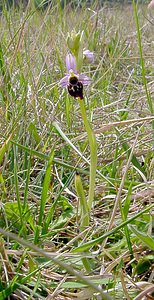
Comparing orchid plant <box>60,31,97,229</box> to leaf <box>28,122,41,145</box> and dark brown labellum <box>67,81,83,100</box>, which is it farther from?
leaf <box>28,122,41,145</box>

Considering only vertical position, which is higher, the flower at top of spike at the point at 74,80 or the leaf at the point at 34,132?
the flower at top of spike at the point at 74,80

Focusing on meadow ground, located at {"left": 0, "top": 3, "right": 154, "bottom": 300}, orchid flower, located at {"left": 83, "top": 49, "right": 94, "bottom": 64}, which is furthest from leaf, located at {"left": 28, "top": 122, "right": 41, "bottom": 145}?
orchid flower, located at {"left": 83, "top": 49, "right": 94, "bottom": 64}

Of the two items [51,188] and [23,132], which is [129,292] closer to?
[51,188]

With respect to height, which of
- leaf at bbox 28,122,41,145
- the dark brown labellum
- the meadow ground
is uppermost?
the dark brown labellum

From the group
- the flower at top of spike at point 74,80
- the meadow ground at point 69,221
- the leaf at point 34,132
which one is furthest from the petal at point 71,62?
the leaf at point 34,132

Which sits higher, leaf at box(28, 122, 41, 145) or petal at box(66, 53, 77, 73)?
petal at box(66, 53, 77, 73)

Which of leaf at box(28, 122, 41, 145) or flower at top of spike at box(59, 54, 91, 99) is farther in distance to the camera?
leaf at box(28, 122, 41, 145)

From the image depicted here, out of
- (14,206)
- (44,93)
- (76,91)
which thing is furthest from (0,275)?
(44,93)

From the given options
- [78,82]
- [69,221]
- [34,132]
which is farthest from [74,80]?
[34,132]

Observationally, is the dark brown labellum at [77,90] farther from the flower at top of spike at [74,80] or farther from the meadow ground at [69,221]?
the meadow ground at [69,221]
